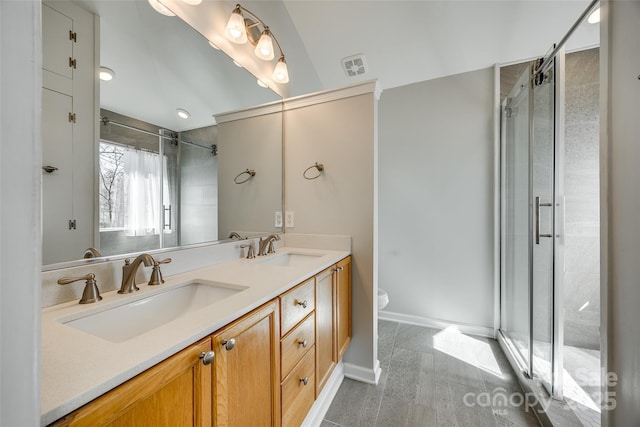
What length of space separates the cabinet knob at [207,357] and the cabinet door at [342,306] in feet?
3.03

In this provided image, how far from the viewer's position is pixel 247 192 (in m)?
1.72

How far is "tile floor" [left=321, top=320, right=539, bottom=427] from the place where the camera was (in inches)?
54.2

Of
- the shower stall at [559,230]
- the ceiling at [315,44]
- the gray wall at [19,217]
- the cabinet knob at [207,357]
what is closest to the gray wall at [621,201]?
the ceiling at [315,44]

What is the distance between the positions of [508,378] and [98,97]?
2753mm

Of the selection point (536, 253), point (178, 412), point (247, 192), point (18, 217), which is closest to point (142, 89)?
point (247, 192)

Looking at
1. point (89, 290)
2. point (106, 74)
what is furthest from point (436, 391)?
point (106, 74)

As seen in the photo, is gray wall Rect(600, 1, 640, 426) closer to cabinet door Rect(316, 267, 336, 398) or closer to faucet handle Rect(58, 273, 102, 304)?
cabinet door Rect(316, 267, 336, 398)

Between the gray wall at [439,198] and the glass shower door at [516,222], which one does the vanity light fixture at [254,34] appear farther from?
the glass shower door at [516,222]

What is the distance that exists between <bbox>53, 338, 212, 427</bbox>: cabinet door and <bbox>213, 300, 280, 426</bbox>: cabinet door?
1.7 inches

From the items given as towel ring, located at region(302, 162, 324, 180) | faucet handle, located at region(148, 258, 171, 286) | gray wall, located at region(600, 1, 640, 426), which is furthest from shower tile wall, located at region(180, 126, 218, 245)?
gray wall, located at region(600, 1, 640, 426)

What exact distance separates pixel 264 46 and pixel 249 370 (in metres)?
1.82

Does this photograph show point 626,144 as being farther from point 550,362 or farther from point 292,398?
point 292,398

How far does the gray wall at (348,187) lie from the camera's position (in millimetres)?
1676

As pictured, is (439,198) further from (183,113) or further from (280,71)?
(183,113)
